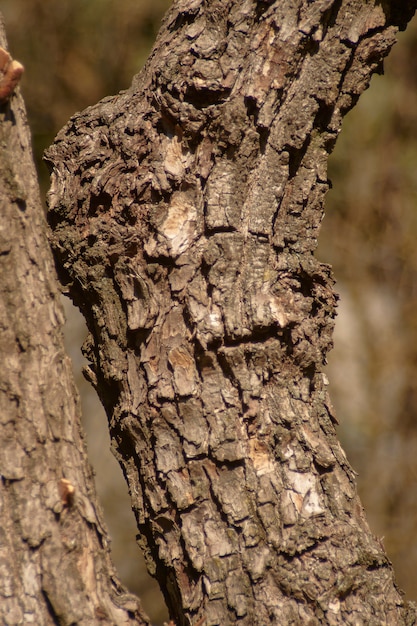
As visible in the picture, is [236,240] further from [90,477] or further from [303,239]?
[90,477]

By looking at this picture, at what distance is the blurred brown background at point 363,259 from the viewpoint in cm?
352

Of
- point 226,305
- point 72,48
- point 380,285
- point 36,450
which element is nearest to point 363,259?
point 380,285

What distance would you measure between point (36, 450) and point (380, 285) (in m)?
3.06

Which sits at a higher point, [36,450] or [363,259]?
[363,259]

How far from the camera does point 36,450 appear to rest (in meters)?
0.96

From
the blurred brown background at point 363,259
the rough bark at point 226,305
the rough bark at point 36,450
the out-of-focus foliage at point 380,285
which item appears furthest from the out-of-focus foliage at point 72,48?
the rough bark at point 36,450

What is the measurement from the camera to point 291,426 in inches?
44.6

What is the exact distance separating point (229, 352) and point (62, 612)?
46 centimetres

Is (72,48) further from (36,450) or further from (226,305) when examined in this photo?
(36,450)

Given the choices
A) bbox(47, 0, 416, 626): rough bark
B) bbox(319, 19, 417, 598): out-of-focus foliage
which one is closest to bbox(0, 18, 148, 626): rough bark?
bbox(47, 0, 416, 626): rough bark

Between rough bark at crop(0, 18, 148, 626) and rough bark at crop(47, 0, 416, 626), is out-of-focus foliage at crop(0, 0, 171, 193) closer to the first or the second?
rough bark at crop(47, 0, 416, 626)

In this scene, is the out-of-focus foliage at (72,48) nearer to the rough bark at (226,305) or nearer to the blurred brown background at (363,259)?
the blurred brown background at (363,259)

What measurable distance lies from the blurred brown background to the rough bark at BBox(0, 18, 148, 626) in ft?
8.30

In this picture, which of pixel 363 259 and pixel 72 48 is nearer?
pixel 72 48
